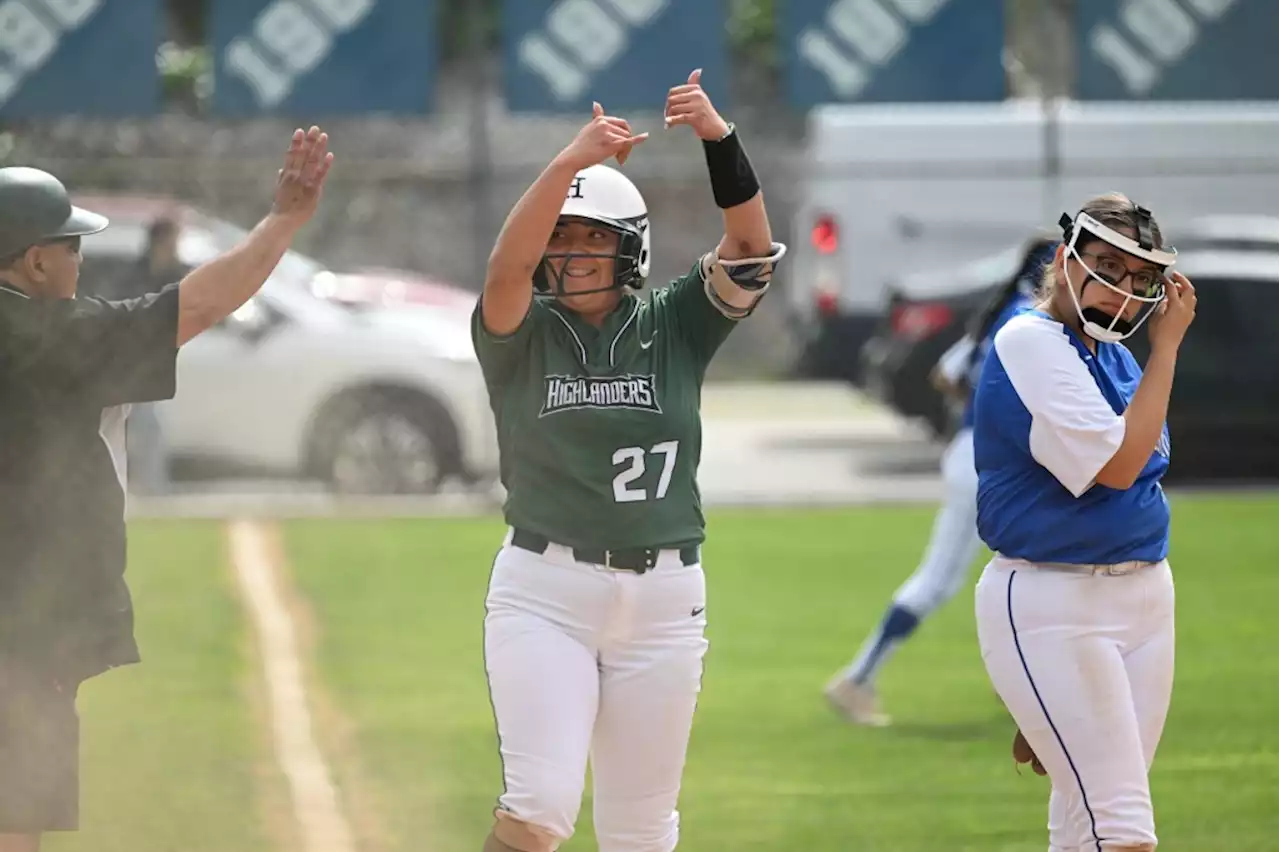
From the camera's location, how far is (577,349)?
5.30 metres

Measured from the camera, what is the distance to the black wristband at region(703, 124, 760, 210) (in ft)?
17.3

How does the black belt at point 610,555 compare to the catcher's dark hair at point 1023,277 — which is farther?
the catcher's dark hair at point 1023,277

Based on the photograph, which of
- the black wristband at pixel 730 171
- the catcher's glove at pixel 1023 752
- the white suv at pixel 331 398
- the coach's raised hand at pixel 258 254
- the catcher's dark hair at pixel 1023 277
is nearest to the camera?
the coach's raised hand at pixel 258 254

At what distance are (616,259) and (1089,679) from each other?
4.63 ft

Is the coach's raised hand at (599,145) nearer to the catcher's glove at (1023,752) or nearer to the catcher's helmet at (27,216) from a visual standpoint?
the catcher's helmet at (27,216)

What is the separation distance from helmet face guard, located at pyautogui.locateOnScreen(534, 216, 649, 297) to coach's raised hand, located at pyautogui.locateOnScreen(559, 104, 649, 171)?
0.70 feet

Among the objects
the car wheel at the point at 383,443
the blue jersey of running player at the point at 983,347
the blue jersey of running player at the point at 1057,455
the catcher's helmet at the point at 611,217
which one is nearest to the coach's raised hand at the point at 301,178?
the catcher's helmet at the point at 611,217

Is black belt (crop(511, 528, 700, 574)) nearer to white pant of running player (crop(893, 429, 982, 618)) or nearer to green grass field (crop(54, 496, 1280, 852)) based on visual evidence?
green grass field (crop(54, 496, 1280, 852))

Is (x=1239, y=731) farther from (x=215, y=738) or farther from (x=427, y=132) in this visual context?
(x=427, y=132)

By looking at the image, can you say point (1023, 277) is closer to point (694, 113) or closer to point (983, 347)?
point (983, 347)

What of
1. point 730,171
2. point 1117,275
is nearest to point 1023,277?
point 1117,275

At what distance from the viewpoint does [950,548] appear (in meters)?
8.80

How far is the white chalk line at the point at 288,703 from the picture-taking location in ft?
23.9

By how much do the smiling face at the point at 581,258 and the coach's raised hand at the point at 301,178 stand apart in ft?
1.92
